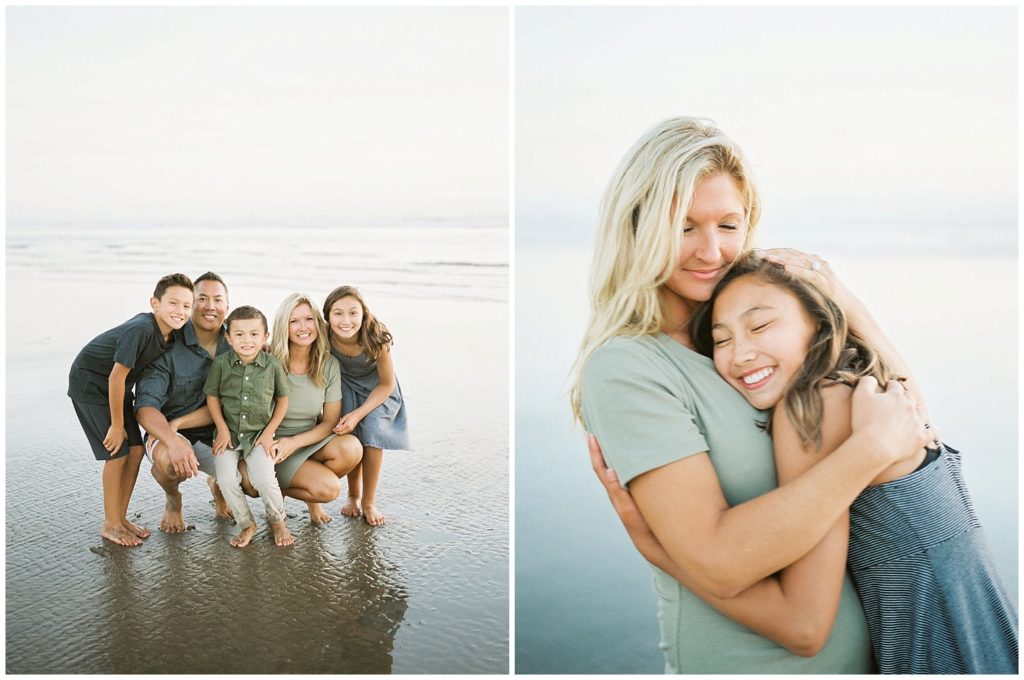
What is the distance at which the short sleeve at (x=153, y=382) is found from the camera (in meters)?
3.34

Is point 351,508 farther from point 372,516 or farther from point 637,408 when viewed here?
point 637,408

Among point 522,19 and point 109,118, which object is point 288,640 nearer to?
point 109,118

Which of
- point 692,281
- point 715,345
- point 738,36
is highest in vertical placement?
point 738,36

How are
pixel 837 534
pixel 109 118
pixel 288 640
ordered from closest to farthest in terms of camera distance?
pixel 837 534 → pixel 288 640 → pixel 109 118

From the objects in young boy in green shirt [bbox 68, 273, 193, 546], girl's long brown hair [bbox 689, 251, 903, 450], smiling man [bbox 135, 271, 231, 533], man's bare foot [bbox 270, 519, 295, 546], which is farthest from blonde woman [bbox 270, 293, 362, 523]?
girl's long brown hair [bbox 689, 251, 903, 450]

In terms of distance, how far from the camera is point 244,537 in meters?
3.46

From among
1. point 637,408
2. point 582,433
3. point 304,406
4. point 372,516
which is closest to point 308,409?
point 304,406

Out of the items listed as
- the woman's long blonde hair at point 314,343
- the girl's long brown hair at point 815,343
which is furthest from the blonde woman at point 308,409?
the girl's long brown hair at point 815,343

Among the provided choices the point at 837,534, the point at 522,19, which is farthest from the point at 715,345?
the point at 522,19

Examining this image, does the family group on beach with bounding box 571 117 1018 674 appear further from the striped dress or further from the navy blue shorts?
the navy blue shorts

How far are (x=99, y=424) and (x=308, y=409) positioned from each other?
0.71m

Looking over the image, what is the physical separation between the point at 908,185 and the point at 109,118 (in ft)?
9.29

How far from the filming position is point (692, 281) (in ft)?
9.30

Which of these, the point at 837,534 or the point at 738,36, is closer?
the point at 837,534
